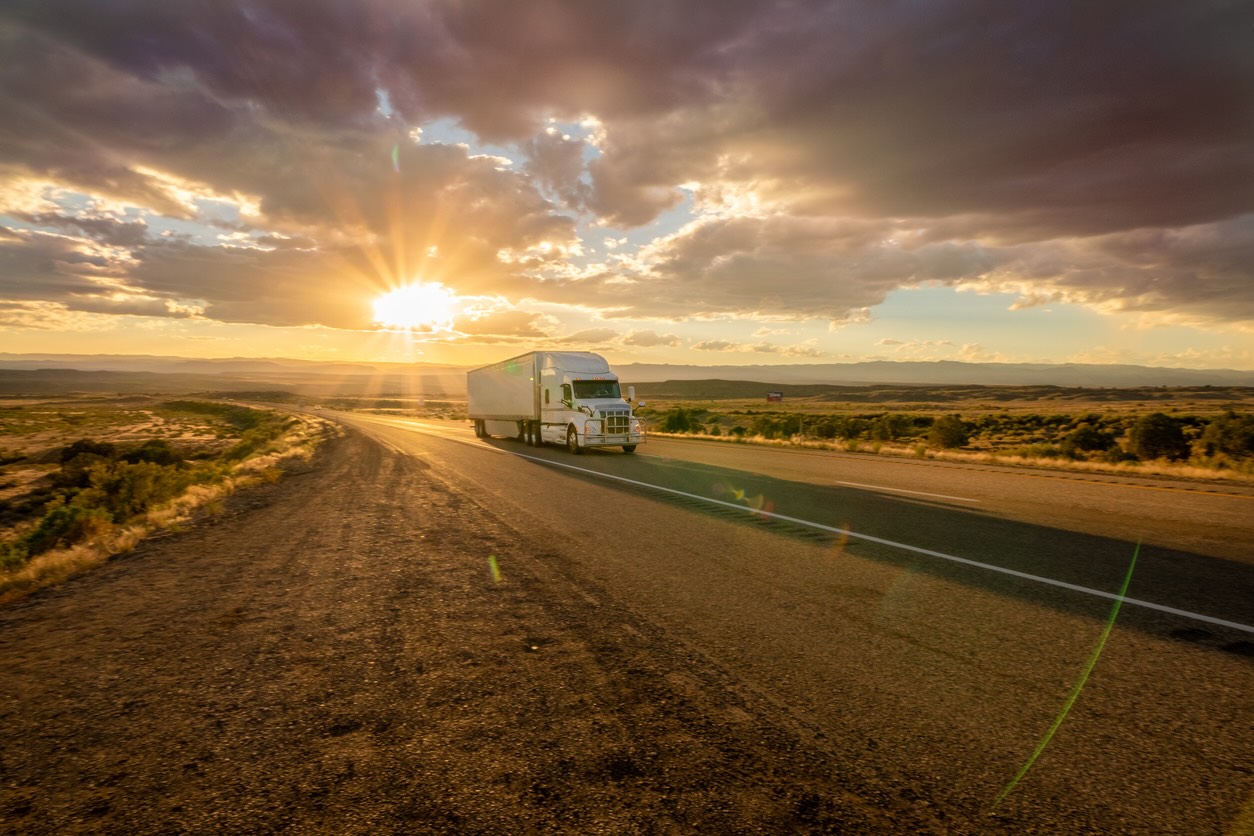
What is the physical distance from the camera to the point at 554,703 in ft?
11.8

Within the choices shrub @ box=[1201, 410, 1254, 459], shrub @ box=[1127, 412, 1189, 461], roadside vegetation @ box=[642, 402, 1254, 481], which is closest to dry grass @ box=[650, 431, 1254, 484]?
roadside vegetation @ box=[642, 402, 1254, 481]

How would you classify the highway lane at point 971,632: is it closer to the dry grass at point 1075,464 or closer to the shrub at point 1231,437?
the dry grass at point 1075,464

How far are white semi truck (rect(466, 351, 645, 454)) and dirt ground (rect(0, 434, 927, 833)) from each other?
51.6 feet

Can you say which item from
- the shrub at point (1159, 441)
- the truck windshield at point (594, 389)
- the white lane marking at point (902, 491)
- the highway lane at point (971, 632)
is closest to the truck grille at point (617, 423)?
the truck windshield at point (594, 389)

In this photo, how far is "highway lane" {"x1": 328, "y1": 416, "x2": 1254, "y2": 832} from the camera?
291 cm

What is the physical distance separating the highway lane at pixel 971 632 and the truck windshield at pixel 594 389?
12.2 m

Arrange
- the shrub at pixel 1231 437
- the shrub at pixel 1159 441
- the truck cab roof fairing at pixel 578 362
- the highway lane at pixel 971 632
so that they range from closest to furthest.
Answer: the highway lane at pixel 971 632
the shrub at pixel 1231 437
the shrub at pixel 1159 441
the truck cab roof fairing at pixel 578 362

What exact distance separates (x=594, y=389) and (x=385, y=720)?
20309 mm

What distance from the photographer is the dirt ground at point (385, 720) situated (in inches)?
104

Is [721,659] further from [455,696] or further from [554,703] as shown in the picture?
[455,696]

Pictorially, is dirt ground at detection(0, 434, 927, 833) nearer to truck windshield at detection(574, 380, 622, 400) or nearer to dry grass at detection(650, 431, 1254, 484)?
dry grass at detection(650, 431, 1254, 484)

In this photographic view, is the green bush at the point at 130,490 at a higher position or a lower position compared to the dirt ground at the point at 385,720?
lower

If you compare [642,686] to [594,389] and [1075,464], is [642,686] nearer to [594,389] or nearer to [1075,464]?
[1075,464]

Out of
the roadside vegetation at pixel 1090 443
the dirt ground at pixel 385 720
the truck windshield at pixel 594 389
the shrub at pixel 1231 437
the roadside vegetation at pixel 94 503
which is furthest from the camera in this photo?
the truck windshield at pixel 594 389
